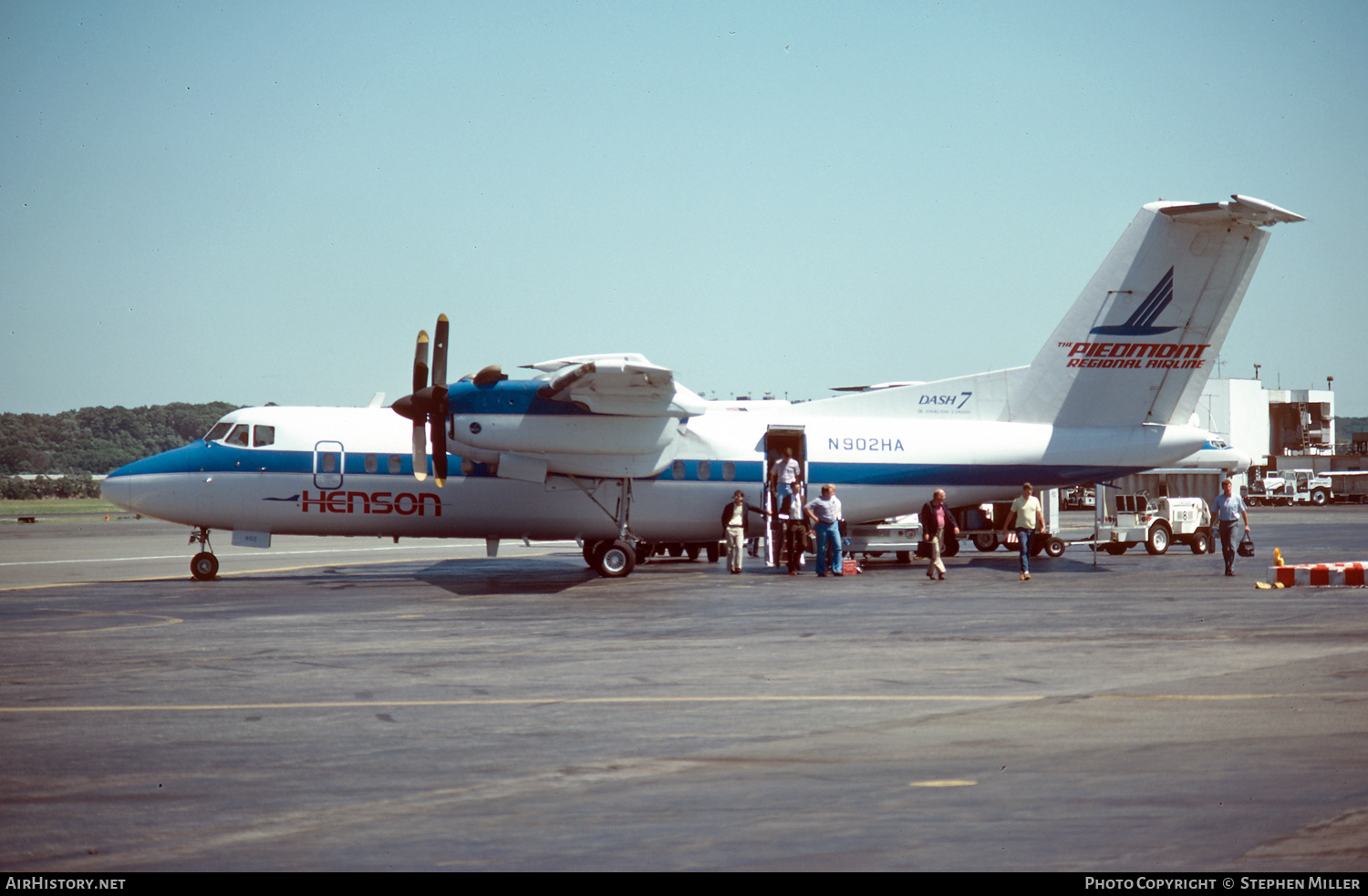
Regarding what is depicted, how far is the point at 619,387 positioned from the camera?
24156mm

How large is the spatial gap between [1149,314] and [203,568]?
2212 centimetres

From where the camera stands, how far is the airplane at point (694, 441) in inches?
969

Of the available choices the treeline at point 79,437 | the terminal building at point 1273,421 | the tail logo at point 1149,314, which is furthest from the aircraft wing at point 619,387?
the treeline at point 79,437

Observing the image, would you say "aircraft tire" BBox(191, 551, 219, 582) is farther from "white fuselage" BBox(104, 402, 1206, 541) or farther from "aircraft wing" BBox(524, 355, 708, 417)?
"aircraft wing" BBox(524, 355, 708, 417)

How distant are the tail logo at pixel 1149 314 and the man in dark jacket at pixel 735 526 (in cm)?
925

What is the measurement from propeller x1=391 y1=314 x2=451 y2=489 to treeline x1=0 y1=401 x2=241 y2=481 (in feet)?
414

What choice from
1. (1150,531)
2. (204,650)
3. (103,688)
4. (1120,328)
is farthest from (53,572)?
(1150,531)

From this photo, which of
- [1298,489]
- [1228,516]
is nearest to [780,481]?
[1228,516]

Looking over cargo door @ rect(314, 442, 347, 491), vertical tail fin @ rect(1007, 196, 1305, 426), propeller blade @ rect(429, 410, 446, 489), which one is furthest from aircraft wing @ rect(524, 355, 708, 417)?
vertical tail fin @ rect(1007, 196, 1305, 426)

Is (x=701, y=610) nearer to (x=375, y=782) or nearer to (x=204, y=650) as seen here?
(x=204, y=650)

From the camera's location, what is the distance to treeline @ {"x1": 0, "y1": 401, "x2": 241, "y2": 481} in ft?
463

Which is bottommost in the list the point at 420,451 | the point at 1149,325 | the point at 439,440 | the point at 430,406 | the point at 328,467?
the point at 328,467

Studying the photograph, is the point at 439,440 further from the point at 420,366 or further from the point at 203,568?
the point at 203,568

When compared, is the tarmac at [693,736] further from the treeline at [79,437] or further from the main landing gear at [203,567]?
the treeline at [79,437]
